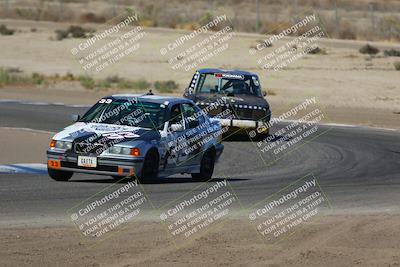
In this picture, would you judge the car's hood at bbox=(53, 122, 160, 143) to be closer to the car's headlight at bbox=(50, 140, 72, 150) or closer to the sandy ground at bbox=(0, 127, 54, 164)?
the car's headlight at bbox=(50, 140, 72, 150)

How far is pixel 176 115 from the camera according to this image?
18438mm

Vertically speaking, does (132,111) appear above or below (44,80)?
above

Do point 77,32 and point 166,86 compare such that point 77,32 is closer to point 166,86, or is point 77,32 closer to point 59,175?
point 166,86

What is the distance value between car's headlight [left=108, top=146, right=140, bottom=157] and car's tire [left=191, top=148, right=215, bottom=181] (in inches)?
89.3

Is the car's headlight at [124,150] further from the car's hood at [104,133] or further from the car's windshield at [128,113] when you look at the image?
the car's windshield at [128,113]

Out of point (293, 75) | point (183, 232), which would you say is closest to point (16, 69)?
point (293, 75)

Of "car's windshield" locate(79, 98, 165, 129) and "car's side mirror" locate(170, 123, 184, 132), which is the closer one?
"car's windshield" locate(79, 98, 165, 129)

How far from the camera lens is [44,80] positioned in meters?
42.7

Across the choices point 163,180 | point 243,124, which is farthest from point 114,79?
point 163,180

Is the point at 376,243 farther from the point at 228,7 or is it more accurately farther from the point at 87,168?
the point at 228,7

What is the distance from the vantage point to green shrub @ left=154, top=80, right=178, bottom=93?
4039 centimetres

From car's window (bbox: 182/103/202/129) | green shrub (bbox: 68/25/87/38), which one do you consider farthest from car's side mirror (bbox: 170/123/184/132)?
green shrub (bbox: 68/25/87/38)

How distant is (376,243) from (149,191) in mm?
4402

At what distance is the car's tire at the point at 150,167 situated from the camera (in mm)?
17047
